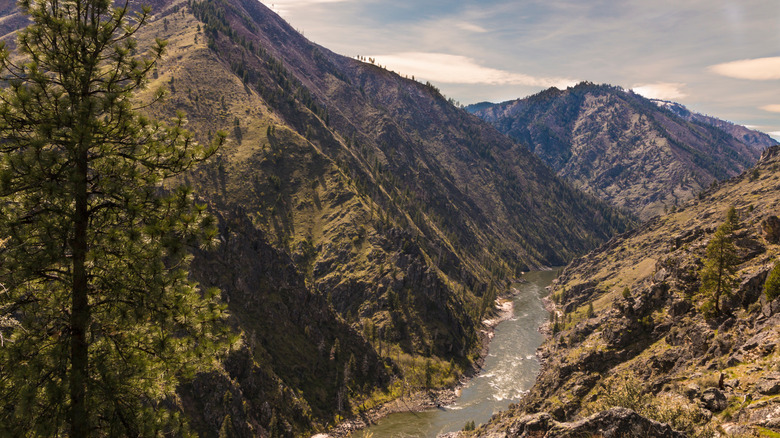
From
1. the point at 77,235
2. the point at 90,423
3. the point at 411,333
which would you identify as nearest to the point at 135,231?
the point at 77,235

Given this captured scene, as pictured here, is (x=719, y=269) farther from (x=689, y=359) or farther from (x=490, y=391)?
(x=490, y=391)

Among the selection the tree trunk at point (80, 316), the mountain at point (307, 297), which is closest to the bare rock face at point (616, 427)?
the tree trunk at point (80, 316)

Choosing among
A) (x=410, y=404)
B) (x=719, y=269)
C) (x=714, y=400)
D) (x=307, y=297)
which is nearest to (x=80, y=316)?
(x=714, y=400)

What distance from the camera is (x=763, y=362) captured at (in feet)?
108

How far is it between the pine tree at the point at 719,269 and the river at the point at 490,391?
205 ft

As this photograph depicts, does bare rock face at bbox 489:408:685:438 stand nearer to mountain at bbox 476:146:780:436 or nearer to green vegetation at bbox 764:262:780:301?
mountain at bbox 476:146:780:436

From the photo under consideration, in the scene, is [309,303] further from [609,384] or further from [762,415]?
[762,415]

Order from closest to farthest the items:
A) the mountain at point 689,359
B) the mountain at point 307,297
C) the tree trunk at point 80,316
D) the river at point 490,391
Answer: the tree trunk at point 80,316 < the mountain at point 689,359 < the mountain at point 307,297 < the river at point 490,391

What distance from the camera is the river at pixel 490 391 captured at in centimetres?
9425

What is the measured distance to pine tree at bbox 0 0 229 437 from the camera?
11992 millimetres

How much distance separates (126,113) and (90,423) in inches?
404

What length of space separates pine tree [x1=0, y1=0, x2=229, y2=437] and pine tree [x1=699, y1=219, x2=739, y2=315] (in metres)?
60.4

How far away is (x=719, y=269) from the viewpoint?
49750 mm

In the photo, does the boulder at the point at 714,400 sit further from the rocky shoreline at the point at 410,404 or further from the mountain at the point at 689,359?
the rocky shoreline at the point at 410,404
